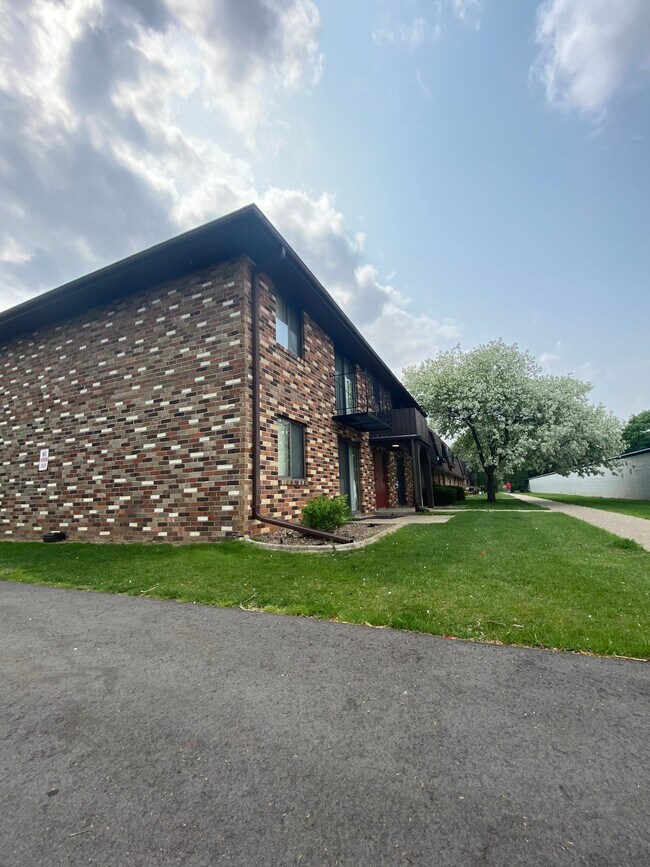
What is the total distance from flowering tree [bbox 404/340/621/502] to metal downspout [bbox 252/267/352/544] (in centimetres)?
1715

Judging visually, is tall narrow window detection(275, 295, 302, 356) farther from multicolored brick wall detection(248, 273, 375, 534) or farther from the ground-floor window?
the ground-floor window

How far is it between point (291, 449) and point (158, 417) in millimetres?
3161

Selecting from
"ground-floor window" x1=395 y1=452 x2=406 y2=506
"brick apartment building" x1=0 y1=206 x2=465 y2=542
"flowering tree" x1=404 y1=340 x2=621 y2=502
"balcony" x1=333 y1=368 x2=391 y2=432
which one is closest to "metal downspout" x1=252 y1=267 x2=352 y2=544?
"brick apartment building" x1=0 y1=206 x2=465 y2=542

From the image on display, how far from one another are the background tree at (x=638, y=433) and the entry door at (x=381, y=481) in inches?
1794

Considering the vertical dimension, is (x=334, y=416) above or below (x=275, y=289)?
below

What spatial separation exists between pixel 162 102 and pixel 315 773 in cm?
1459

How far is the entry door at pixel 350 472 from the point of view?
12270 millimetres

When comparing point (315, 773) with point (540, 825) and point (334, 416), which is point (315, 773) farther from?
point (334, 416)

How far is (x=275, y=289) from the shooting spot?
9.20 meters

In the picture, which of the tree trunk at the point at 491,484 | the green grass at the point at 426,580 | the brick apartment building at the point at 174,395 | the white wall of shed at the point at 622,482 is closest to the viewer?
the green grass at the point at 426,580

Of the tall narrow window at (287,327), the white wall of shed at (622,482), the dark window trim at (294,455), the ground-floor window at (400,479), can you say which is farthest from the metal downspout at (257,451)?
the white wall of shed at (622,482)

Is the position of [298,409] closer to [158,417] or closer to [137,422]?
[158,417]

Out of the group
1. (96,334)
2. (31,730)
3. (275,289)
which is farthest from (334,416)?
(31,730)

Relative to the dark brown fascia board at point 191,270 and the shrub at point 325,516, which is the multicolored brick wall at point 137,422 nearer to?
the dark brown fascia board at point 191,270
